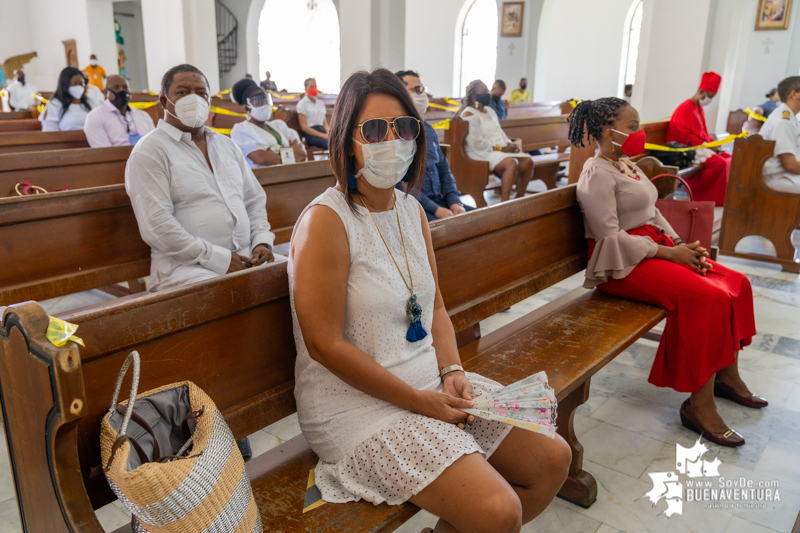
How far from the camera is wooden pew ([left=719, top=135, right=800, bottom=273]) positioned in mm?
4742

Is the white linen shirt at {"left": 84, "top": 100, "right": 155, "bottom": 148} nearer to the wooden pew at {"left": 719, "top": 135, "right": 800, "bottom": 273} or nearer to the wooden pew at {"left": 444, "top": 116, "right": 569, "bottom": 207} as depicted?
the wooden pew at {"left": 444, "top": 116, "right": 569, "bottom": 207}

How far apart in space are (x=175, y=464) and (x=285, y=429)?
1627 mm

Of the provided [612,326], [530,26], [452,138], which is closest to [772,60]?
[530,26]

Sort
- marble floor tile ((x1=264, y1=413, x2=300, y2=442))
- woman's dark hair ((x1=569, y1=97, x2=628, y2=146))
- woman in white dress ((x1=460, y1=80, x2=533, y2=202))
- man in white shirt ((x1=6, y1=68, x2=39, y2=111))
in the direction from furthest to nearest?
1. man in white shirt ((x1=6, y1=68, x2=39, y2=111))
2. woman in white dress ((x1=460, y1=80, x2=533, y2=202))
3. woman's dark hair ((x1=569, y1=97, x2=628, y2=146))
4. marble floor tile ((x1=264, y1=413, x2=300, y2=442))

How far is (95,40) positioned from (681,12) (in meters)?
11.9

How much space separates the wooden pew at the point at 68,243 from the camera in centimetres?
222

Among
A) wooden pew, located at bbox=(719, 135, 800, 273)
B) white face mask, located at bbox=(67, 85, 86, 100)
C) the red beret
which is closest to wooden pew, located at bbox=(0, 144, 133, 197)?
white face mask, located at bbox=(67, 85, 86, 100)

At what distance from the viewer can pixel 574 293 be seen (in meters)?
2.93

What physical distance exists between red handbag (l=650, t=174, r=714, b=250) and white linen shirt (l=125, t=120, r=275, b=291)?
6.38 feet

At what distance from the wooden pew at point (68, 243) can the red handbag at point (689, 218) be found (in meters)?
2.44

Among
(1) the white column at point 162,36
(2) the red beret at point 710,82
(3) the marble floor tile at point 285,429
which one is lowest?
(3) the marble floor tile at point 285,429

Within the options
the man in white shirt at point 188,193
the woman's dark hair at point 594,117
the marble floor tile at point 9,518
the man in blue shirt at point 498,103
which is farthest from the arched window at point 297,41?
the marble floor tile at point 9,518

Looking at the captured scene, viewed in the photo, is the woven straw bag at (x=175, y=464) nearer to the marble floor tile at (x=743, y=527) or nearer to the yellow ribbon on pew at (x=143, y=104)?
the marble floor tile at (x=743, y=527)

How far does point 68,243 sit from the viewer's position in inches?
94.4
